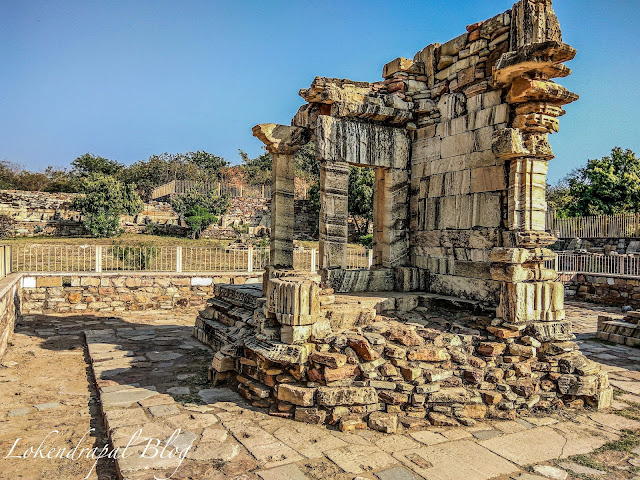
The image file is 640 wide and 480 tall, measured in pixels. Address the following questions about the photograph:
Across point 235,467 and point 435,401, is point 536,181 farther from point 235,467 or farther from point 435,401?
point 235,467

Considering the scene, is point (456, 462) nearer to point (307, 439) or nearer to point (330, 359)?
point (307, 439)

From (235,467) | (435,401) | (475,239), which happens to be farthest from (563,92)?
(235,467)

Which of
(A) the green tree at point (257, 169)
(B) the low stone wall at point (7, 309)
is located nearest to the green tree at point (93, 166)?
(A) the green tree at point (257, 169)

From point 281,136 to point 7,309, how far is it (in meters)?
5.69

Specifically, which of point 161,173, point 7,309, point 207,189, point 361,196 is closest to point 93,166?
point 161,173

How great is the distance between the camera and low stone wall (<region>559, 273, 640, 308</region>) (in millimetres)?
12562

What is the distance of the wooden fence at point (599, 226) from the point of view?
1853cm

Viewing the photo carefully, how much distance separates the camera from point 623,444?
161 inches

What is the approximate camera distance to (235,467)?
3.56 m

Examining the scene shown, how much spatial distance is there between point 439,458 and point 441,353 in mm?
1338

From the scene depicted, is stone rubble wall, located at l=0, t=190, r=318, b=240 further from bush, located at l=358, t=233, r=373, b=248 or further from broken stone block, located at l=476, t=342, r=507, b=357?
broken stone block, located at l=476, t=342, r=507, b=357

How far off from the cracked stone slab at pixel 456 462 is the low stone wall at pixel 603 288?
36.3 ft

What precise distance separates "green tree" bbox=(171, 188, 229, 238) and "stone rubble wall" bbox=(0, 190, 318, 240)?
690 mm

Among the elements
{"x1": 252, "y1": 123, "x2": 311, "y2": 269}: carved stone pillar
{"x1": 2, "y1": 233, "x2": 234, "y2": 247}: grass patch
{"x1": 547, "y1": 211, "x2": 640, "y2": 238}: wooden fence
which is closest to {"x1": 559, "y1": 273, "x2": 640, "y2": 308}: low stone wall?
{"x1": 547, "y1": 211, "x2": 640, "y2": 238}: wooden fence
